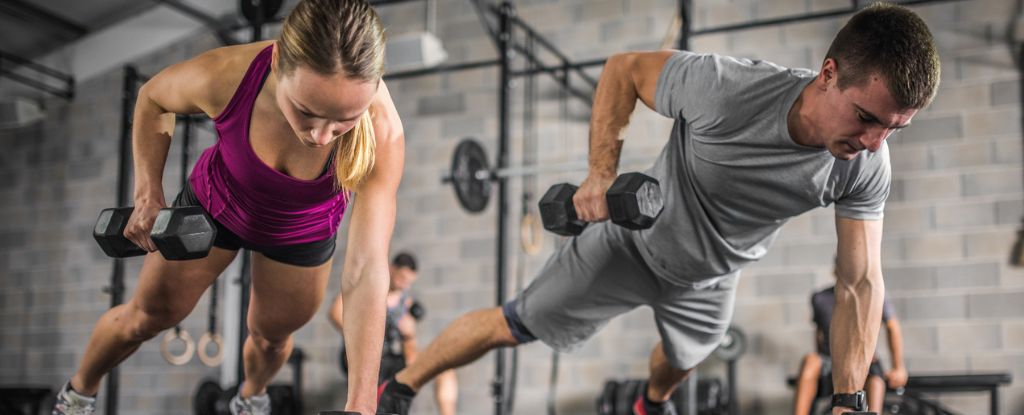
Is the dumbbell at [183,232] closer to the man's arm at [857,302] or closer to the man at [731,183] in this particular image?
the man at [731,183]

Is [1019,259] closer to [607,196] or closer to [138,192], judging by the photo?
[607,196]

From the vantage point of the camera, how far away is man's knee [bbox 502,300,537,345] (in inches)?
96.8

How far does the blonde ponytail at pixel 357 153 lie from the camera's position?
1.74 metres

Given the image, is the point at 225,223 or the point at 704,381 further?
the point at 704,381

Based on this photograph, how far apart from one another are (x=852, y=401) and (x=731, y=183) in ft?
1.72

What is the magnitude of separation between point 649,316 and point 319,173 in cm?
385

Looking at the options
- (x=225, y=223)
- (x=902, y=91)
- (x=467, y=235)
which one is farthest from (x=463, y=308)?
(x=902, y=91)

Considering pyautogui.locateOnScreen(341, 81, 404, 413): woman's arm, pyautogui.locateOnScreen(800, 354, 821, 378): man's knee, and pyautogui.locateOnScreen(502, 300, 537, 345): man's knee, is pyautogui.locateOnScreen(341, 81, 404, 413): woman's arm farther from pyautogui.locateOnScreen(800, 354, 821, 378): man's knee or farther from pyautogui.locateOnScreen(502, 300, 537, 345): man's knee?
pyautogui.locateOnScreen(800, 354, 821, 378): man's knee

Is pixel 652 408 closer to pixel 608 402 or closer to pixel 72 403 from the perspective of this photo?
pixel 608 402

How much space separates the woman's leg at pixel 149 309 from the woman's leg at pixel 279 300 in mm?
105

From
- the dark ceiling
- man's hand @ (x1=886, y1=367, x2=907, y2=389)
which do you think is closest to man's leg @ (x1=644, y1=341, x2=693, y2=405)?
man's hand @ (x1=886, y1=367, x2=907, y2=389)

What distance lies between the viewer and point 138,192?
2.01 metres

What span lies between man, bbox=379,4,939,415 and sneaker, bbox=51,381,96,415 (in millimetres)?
881

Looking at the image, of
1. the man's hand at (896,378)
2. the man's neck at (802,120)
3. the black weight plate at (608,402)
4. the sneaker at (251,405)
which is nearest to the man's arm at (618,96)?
the man's neck at (802,120)
